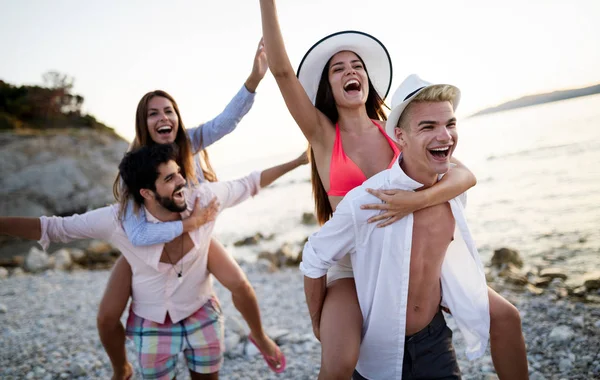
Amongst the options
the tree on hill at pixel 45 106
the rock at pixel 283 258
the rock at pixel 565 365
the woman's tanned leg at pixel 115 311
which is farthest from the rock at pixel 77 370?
the tree on hill at pixel 45 106

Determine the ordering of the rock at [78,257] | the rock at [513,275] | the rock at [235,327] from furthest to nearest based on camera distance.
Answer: the rock at [78,257] → the rock at [513,275] → the rock at [235,327]

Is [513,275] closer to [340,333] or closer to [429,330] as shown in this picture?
[429,330]

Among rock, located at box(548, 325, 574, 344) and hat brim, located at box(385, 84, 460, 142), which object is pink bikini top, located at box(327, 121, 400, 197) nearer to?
hat brim, located at box(385, 84, 460, 142)

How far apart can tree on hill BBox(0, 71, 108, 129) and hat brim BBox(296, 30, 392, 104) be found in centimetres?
3166

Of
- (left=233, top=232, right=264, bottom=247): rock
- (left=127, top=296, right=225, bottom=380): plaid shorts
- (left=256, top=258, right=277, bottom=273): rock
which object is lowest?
(left=233, top=232, right=264, bottom=247): rock

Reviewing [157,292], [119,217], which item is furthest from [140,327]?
[119,217]

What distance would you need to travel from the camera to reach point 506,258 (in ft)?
26.8

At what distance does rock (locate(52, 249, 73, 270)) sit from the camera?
1163 cm

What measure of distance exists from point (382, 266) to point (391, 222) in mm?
280

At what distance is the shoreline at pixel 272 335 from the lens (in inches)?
174

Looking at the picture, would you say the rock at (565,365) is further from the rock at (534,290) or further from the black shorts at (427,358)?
the rock at (534,290)

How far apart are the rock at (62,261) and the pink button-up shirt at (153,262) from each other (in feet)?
30.5

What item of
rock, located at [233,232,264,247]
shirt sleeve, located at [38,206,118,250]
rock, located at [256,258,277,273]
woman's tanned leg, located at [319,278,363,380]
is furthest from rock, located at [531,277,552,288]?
rock, located at [233,232,264,247]

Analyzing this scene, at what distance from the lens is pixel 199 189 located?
4016 mm
